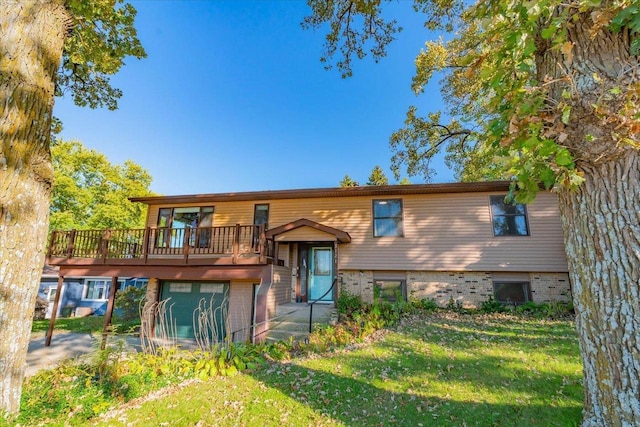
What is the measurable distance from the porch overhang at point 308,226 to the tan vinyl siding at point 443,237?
3.56ft

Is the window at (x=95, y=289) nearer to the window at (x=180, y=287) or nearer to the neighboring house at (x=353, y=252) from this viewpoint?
the neighboring house at (x=353, y=252)

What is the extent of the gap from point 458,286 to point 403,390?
6528mm

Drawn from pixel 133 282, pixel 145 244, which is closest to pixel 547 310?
pixel 145 244

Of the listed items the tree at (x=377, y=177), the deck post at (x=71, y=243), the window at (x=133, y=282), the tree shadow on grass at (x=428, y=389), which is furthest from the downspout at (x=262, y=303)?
the tree at (x=377, y=177)

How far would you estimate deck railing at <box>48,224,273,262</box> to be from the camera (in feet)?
33.2

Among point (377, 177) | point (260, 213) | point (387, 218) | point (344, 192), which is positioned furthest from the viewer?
point (377, 177)

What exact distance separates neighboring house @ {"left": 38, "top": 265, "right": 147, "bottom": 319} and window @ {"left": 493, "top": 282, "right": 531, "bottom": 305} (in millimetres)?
20681

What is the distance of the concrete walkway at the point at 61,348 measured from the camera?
304 inches

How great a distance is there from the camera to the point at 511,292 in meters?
9.72

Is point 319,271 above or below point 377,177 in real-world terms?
below

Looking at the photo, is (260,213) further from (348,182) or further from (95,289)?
→ (95,289)

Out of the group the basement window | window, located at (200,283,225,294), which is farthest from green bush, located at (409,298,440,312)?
window, located at (200,283,225,294)

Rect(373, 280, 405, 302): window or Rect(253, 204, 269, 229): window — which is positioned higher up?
Rect(253, 204, 269, 229): window

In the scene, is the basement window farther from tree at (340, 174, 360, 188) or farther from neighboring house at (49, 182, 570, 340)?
tree at (340, 174, 360, 188)
